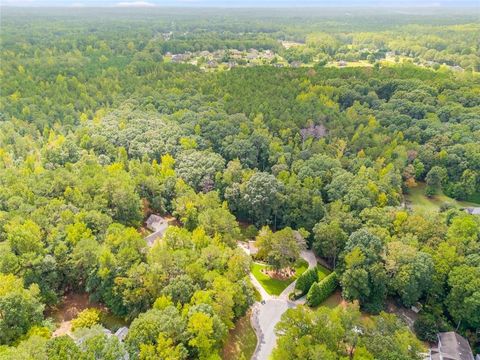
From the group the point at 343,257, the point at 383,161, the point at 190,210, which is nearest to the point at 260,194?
the point at 190,210

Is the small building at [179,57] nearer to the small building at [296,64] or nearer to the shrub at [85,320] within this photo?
the small building at [296,64]

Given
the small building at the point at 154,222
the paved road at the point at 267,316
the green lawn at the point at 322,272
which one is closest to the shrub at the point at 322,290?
the paved road at the point at 267,316

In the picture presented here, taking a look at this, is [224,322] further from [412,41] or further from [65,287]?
[412,41]

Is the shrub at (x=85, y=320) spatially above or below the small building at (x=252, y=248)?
above

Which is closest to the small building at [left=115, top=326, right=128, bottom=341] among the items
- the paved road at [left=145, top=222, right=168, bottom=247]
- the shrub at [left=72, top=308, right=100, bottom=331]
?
the shrub at [left=72, top=308, right=100, bottom=331]

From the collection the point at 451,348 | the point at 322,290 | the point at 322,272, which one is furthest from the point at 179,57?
the point at 451,348

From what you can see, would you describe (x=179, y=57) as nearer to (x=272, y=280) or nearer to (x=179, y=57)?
(x=179, y=57)

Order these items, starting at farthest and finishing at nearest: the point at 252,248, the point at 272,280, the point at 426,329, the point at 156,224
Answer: the point at 156,224 → the point at 252,248 → the point at 272,280 → the point at 426,329
